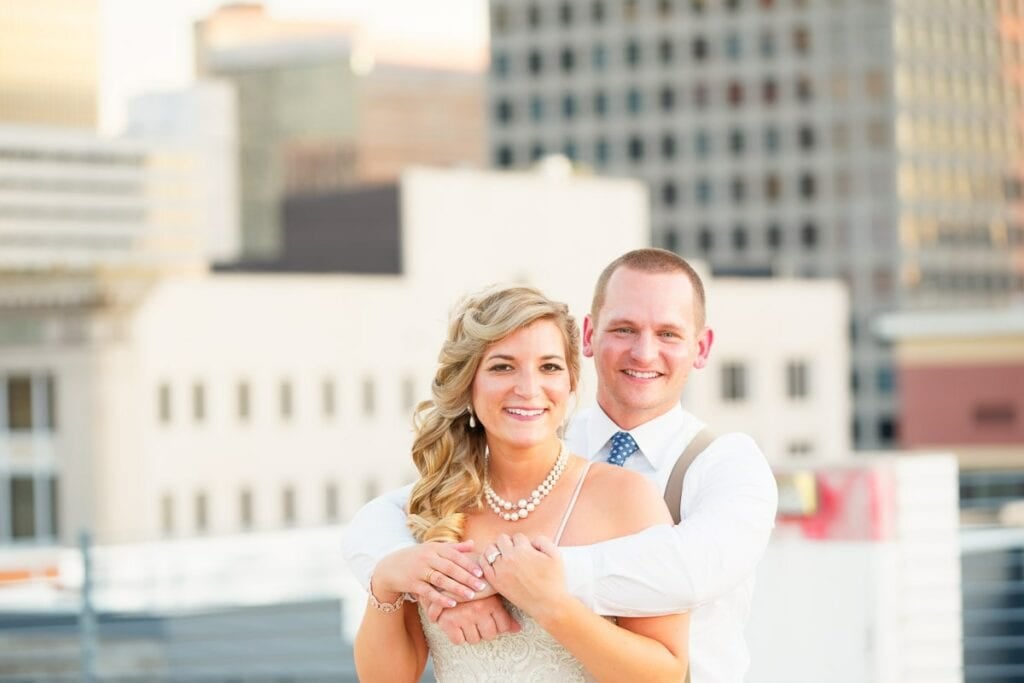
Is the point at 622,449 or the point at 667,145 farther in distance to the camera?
the point at 667,145

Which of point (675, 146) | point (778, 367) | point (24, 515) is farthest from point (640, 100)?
point (24, 515)

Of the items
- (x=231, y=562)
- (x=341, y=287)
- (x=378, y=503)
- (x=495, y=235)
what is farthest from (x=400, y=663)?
(x=495, y=235)

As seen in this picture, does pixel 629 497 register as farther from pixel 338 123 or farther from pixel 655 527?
pixel 338 123

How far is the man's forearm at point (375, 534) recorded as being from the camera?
12.2ft

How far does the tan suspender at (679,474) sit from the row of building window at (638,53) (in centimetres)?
11443

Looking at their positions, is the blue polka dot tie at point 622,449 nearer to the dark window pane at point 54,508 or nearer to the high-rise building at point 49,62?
the dark window pane at point 54,508

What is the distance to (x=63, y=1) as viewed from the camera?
191m

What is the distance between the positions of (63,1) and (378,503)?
19469 centimetres

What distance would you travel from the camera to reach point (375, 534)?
3.76 m

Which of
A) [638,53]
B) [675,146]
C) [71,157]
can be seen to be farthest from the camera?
[71,157]

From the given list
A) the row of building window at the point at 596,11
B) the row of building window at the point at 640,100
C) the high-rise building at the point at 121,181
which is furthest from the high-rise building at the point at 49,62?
the row of building window at the point at 640,100

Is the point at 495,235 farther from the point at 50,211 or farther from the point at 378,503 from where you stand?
the point at 50,211

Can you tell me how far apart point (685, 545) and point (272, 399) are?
181 ft

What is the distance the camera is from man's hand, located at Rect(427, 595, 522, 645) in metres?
3.51
